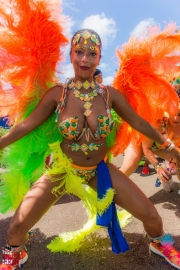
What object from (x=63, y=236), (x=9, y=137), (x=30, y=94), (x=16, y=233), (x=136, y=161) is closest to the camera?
(x=16, y=233)

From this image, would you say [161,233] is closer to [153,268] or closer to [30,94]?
[153,268]

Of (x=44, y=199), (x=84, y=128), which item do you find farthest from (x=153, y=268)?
(x=84, y=128)

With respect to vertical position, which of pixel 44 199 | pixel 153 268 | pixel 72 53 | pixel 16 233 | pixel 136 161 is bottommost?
pixel 153 268

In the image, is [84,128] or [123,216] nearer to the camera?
[84,128]

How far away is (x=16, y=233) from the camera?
193 centimetres

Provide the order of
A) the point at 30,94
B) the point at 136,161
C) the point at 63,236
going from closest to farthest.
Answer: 1. the point at 30,94
2. the point at 63,236
3. the point at 136,161

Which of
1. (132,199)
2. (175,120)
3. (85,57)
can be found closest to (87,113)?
(85,57)

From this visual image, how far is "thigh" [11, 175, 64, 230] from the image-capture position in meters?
1.93

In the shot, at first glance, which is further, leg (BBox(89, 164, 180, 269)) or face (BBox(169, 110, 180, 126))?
face (BBox(169, 110, 180, 126))

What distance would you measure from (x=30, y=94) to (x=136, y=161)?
1496 millimetres

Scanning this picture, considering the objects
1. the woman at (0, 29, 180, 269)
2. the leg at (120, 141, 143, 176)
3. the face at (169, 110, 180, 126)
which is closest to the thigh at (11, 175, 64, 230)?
the woman at (0, 29, 180, 269)

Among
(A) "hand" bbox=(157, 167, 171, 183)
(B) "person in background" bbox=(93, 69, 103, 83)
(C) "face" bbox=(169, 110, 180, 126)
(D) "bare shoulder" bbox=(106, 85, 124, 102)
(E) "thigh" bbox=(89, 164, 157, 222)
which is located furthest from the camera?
(C) "face" bbox=(169, 110, 180, 126)

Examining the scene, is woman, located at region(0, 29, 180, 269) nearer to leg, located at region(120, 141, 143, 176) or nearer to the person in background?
the person in background

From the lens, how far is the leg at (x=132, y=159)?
3.07m
